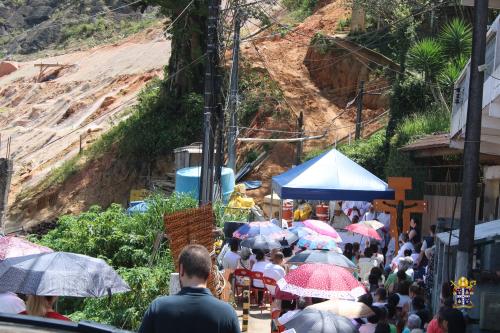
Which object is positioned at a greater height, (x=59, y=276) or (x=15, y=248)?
(x=15, y=248)

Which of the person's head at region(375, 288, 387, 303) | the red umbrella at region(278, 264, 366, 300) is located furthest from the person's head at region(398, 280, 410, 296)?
the red umbrella at region(278, 264, 366, 300)

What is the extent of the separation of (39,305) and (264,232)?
8589 millimetres

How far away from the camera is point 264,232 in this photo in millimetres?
14945

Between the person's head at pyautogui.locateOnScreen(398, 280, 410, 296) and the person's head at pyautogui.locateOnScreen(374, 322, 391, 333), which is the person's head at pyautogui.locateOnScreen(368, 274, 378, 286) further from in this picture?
the person's head at pyautogui.locateOnScreen(374, 322, 391, 333)

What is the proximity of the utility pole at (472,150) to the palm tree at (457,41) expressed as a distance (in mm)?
13341

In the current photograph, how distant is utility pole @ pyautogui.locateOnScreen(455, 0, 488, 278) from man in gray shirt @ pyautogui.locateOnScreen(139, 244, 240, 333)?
18.3 feet

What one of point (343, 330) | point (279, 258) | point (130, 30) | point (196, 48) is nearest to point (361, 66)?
point (196, 48)

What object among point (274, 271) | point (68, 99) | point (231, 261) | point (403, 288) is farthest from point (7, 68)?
point (403, 288)

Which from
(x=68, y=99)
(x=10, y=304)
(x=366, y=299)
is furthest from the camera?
(x=68, y=99)

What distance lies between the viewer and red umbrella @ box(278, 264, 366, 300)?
959 centimetres

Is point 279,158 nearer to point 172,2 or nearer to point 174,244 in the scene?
point 172,2

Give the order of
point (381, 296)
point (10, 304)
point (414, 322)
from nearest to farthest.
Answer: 1. point (10, 304)
2. point (414, 322)
3. point (381, 296)

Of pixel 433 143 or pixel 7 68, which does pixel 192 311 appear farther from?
pixel 7 68

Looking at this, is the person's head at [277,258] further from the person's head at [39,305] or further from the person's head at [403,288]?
the person's head at [39,305]
